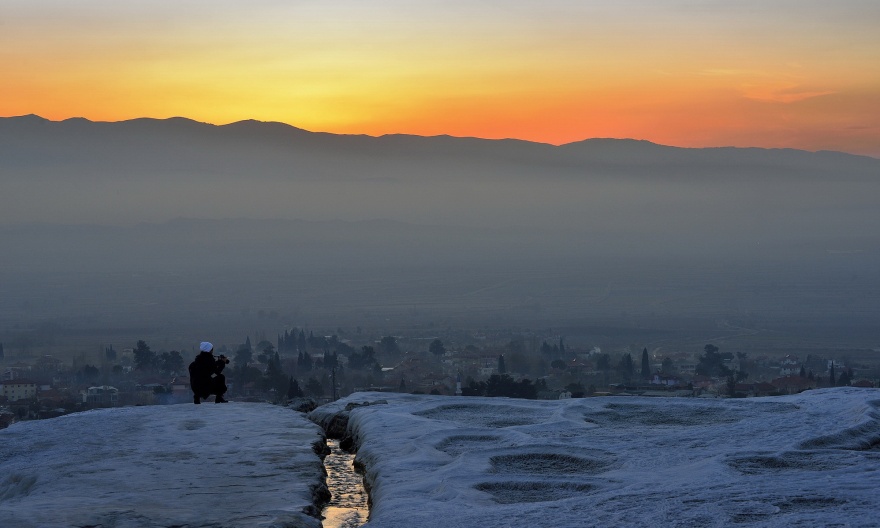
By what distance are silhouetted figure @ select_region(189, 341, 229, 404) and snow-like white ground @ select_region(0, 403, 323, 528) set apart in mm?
877

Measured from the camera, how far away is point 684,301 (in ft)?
591

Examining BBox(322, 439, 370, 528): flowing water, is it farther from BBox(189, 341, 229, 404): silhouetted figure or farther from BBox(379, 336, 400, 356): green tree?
BBox(379, 336, 400, 356): green tree

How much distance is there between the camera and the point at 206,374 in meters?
19.8

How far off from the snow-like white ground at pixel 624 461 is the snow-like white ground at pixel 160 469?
118cm

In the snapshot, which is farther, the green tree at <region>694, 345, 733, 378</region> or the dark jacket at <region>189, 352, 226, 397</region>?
the green tree at <region>694, 345, 733, 378</region>

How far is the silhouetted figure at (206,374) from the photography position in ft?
64.0

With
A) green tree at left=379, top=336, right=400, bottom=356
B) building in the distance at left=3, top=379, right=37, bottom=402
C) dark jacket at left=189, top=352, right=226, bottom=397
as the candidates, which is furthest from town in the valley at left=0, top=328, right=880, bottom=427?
dark jacket at left=189, top=352, right=226, bottom=397

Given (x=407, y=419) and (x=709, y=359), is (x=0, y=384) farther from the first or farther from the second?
(x=709, y=359)

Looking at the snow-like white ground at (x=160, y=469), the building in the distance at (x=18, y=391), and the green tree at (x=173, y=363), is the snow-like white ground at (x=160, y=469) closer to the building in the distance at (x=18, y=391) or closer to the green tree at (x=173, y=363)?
the building in the distance at (x=18, y=391)

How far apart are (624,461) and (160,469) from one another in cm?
623

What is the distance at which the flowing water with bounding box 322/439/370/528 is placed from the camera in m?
12.2

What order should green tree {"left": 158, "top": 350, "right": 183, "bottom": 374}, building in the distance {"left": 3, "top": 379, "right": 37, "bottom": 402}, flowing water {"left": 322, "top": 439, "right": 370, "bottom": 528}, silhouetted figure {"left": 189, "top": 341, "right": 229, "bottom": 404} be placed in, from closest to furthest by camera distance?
flowing water {"left": 322, "top": 439, "right": 370, "bottom": 528}
silhouetted figure {"left": 189, "top": 341, "right": 229, "bottom": 404}
building in the distance {"left": 3, "top": 379, "right": 37, "bottom": 402}
green tree {"left": 158, "top": 350, "right": 183, "bottom": 374}

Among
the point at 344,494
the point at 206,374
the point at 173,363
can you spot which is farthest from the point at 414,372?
the point at 344,494

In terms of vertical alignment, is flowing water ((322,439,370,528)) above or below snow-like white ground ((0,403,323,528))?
below
